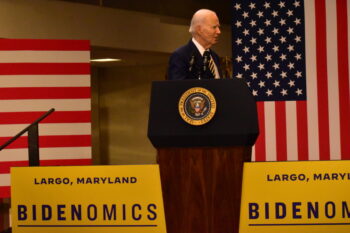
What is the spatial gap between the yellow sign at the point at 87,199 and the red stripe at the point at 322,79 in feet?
8.27

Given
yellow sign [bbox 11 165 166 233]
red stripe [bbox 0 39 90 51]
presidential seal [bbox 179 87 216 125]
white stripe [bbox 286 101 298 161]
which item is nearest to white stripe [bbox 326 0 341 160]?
white stripe [bbox 286 101 298 161]

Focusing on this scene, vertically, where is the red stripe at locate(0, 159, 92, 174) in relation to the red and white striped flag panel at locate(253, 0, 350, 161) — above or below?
below

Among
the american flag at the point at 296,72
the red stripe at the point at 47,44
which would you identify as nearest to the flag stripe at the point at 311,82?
the american flag at the point at 296,72

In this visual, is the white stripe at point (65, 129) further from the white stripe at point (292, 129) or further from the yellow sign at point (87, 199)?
the yellow sign at point (87, 199)

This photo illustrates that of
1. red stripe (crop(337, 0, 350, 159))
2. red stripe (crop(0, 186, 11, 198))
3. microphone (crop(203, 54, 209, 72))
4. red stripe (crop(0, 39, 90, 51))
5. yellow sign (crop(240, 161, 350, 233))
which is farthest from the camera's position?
red stripe (crop(0, 39, 90, 51))

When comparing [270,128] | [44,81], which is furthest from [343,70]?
[44,81]

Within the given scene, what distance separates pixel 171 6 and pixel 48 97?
269 cm

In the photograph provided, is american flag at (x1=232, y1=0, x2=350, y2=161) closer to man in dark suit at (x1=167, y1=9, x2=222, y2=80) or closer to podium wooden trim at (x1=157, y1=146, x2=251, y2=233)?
man in dark suit at (x1=167, y1=9, x2=222, y2=80)

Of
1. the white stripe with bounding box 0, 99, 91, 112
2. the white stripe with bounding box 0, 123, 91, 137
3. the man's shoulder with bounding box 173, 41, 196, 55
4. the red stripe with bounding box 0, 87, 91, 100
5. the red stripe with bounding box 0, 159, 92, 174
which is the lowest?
the red stripe with bounding box 0, 159, 92, 174

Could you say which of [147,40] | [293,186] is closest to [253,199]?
[293,186]

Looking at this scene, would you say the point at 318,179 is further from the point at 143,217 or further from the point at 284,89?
the point at 284,89

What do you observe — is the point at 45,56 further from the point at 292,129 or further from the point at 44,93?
the point at 292,129

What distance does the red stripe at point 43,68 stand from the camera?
5129mm

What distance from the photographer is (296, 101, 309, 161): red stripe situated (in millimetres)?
4871
